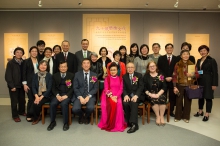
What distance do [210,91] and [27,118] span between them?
12.8 ft

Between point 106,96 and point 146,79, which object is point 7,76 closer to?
point 106,96

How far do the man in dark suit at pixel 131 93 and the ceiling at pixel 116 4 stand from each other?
274cm

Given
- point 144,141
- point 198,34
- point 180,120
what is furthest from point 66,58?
point 198,34

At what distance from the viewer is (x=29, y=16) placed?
6395 millimetres

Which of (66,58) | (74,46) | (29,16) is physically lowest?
(66,58)

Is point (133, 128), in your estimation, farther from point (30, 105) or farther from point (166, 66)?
point (30, 105)

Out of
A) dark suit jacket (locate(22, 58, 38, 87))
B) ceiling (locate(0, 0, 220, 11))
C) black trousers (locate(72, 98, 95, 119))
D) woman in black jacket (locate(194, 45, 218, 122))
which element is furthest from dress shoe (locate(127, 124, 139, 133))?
ceiling (locate(0, 0, 220, 11))

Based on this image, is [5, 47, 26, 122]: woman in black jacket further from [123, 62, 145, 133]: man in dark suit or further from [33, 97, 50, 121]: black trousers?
[123, 62, 145, 133]: man in dark suit

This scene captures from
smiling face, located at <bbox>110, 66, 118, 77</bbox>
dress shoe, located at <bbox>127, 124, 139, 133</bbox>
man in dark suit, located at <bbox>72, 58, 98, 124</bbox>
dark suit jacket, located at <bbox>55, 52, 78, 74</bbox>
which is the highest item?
dark suit jacket, located at <bbox>55, 52, 78, 74</bbox>

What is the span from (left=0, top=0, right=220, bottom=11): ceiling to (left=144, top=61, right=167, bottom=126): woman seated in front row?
8.79 feet

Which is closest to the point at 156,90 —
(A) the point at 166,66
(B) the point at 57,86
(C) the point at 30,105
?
(A) the point at 166,66

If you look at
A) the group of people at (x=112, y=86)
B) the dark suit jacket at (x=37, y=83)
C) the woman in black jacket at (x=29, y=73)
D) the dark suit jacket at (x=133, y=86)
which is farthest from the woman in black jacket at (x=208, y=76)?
the woman in black jacket at (x=29, y=73)

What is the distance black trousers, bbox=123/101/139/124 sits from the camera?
3.49 meters

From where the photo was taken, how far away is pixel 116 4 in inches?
230
